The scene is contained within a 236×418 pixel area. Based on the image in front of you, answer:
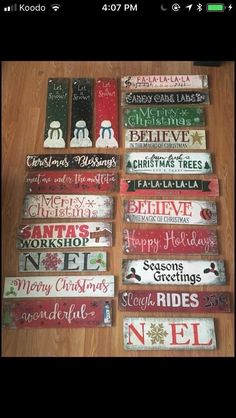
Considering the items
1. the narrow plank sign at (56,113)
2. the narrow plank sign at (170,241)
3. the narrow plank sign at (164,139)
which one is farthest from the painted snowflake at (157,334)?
the narrow plank sign at (56,113)

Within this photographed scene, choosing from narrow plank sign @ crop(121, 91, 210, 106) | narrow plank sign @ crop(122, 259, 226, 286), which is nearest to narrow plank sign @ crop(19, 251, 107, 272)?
narrow plank sign @ crop(122, 259, 226, 286)

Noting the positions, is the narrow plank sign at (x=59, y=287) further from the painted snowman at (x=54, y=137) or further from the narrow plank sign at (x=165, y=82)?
the narrow plank sign at (x=165, y=82)

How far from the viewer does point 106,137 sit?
176cm

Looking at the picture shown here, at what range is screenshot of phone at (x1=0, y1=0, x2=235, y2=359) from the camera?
1.45 meters

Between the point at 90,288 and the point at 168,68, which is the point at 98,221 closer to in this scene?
the point at 90,288

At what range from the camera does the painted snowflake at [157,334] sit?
142cm

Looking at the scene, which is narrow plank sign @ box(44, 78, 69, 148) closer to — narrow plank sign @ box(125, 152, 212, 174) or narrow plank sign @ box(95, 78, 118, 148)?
narrow plank sign @ box(95, 78, 118, 148)

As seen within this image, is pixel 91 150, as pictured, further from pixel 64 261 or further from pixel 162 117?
pixel 64 261

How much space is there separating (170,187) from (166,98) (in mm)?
489

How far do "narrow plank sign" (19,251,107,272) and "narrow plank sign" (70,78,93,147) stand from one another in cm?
55

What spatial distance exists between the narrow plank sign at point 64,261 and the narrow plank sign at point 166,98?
0.81m

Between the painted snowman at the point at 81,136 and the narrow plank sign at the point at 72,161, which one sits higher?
the painted snowman at the point at 81,136
